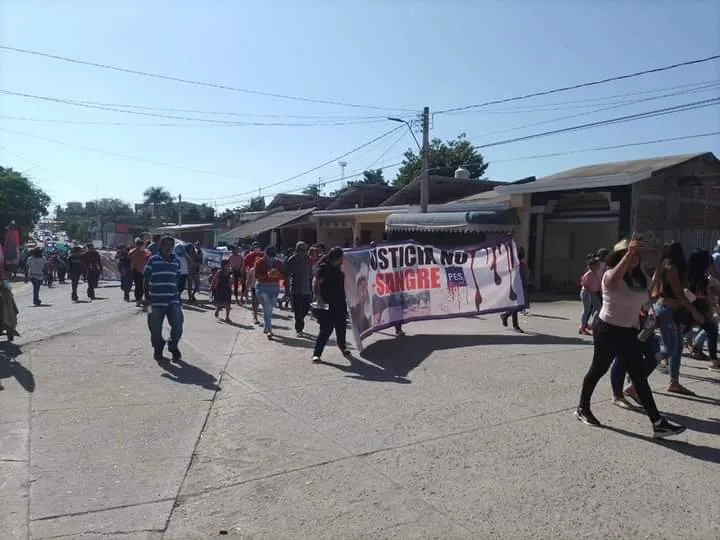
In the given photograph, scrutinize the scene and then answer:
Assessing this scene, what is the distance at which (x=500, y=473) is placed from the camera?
172 inches

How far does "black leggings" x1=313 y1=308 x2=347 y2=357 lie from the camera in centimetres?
816

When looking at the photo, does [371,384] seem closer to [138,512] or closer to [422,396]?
[422,396]

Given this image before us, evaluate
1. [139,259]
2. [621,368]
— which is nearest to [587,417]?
[621,368]

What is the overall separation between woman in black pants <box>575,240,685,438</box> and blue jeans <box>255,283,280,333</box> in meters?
6.10

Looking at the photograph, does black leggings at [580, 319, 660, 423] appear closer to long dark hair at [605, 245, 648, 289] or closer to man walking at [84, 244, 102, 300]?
long dark hair at [605, 245, 648, 289]

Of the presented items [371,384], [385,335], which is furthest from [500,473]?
[385,335]

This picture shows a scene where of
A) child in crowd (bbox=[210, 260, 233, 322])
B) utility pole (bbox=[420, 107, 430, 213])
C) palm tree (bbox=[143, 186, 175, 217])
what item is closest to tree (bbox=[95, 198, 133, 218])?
palm tree (bbox=[143, 186, 175, 217])

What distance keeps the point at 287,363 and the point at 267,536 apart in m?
4.62

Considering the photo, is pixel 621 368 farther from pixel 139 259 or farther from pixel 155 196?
pixel 155 196

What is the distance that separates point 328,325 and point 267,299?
2401 mm

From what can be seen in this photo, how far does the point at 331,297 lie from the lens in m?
8.34

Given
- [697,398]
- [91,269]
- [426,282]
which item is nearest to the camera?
[697,398]

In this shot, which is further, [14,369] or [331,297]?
[331,297]

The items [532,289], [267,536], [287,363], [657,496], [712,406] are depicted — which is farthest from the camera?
[532,289]
